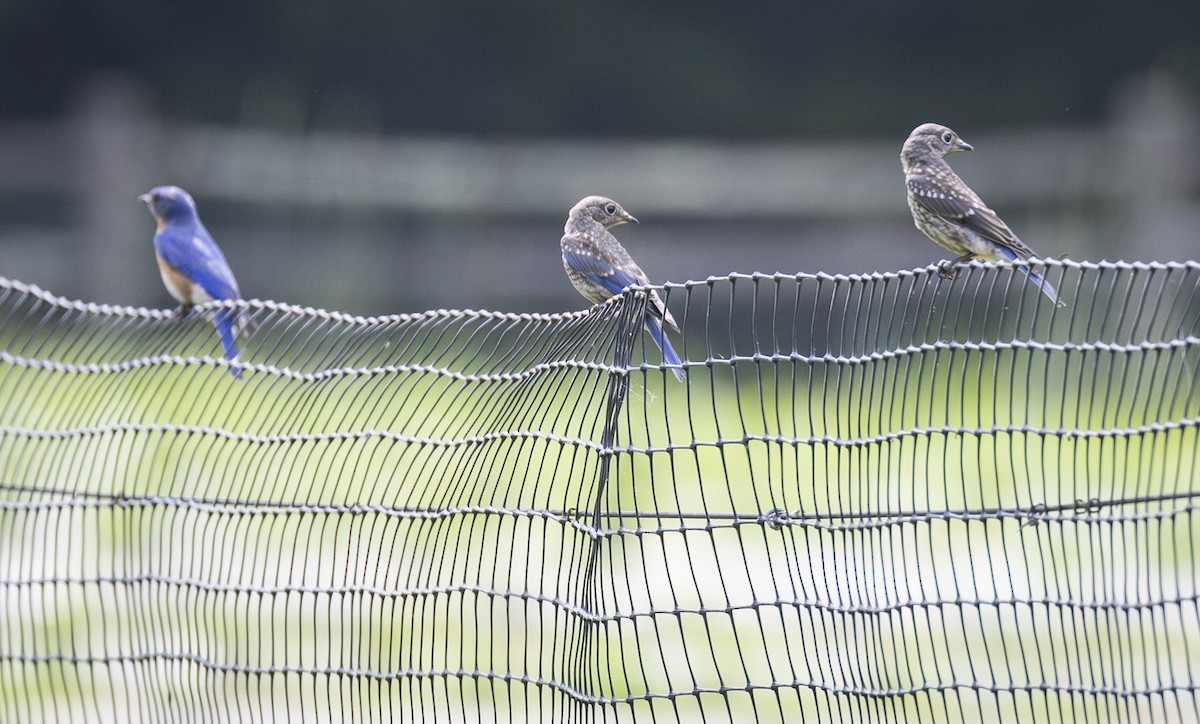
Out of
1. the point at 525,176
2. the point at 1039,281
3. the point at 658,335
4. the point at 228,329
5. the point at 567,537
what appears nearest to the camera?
the point at 1039,281

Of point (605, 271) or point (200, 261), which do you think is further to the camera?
point (200, 261)

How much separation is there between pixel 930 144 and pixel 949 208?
0.37 metres

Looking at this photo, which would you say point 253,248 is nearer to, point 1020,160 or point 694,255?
point 694,255

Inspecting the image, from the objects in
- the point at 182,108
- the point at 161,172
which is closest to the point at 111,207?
the point at 161,172

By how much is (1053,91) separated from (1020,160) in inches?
178

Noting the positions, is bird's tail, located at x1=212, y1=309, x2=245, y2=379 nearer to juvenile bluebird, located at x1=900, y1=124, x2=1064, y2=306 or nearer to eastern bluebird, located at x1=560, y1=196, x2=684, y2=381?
eastern bluebird, located at x1=560, y1=196, x2=684, y2=381

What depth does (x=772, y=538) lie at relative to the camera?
6008 millimetres

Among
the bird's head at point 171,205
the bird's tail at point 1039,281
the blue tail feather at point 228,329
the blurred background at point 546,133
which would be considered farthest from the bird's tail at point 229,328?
the blurred background at point 546,133

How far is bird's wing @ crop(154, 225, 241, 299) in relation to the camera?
6.04 metres

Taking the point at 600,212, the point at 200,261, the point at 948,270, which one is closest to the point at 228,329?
the point at 200,261

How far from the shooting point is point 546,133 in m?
15.6

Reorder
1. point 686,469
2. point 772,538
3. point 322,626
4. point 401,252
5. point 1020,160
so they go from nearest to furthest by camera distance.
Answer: point 322,626, point 772,538, point 686,469, point 1020,160, point 401,252

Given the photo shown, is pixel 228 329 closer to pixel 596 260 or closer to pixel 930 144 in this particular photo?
pixel 596 260

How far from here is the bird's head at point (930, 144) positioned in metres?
5.04
